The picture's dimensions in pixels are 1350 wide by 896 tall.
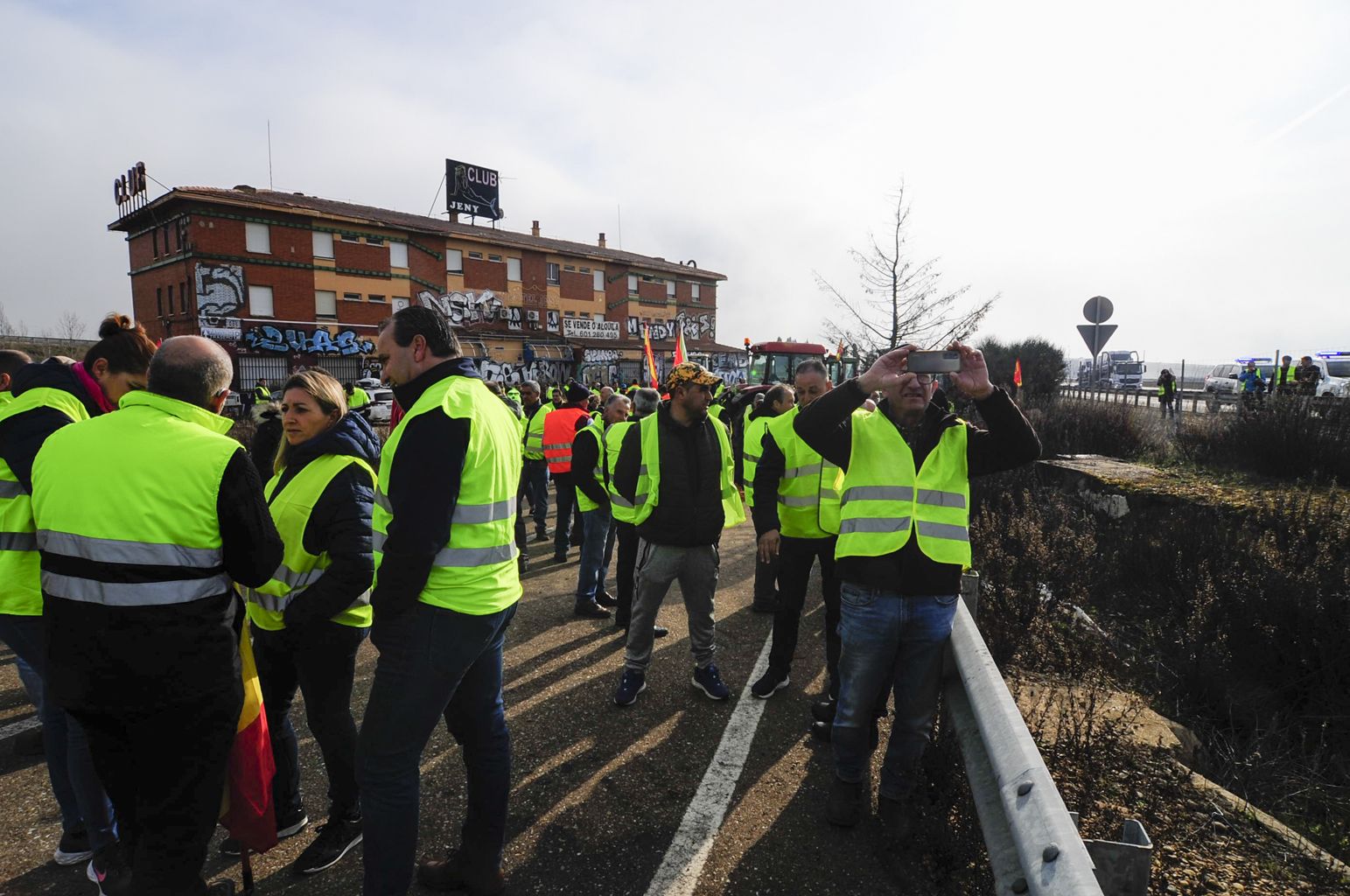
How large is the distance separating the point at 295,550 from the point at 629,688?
2272 millimetres

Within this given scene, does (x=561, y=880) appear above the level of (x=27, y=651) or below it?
below

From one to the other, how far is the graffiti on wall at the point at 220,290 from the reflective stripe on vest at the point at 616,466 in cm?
3201

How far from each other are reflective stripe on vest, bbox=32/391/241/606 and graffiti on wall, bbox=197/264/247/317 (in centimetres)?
3432

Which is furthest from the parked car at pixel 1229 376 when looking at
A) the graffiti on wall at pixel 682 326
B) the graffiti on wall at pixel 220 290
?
the graffiti on wall at pixel 220 290

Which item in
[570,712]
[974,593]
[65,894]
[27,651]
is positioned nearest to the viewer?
[65,894]

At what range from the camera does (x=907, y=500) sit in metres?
2.93

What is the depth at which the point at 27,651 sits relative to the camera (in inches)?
112

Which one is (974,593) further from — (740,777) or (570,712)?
(570,712)

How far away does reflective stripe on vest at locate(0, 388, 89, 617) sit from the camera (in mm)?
2686

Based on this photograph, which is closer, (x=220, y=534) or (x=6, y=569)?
(x=220, y=534)

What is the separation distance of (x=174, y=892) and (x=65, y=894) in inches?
38.0

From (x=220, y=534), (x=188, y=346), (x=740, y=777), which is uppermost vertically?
(x=188, y=346)

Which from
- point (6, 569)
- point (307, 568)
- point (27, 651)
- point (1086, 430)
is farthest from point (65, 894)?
point (1086, 430)

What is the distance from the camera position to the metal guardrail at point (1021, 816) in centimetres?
152
